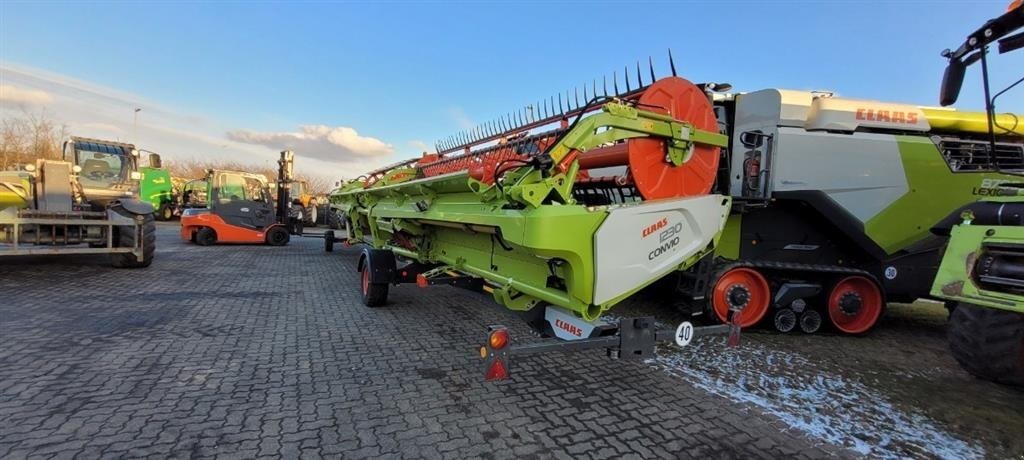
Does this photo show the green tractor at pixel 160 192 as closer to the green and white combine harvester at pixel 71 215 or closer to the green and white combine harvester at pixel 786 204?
the green and white combine harvester at pixel 71 215

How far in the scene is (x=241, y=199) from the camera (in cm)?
1533

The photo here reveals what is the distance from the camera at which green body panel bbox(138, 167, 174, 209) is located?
26391mm

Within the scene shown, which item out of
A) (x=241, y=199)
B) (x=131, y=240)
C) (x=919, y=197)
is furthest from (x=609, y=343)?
(x=241, y=199)

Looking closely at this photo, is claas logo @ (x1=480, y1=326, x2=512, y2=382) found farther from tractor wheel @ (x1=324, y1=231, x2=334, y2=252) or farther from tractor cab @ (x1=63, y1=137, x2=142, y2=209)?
tractor wheel @ (x1=324, y1=231, x2=334, y2=252)

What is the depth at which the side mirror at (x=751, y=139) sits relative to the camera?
5645 mm

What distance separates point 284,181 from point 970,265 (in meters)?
16.7

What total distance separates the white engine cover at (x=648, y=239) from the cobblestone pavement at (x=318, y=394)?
95 cm

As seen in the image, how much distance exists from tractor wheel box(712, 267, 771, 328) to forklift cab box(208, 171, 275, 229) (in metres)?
14.4

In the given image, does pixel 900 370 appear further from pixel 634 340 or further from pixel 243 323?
pixel 243 323

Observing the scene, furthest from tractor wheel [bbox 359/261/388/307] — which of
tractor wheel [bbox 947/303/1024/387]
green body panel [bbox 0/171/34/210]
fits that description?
green body panel [bbox 0/171/34/210]

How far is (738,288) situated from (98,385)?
5.95 meters

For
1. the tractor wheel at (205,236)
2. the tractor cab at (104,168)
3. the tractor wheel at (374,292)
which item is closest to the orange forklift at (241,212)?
the tractor wheel at (205,236)

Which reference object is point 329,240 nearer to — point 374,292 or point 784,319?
point 374,292

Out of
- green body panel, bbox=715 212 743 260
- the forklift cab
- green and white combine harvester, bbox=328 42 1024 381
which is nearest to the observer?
green and white combine harvester, bbox=328 42 1024 381
